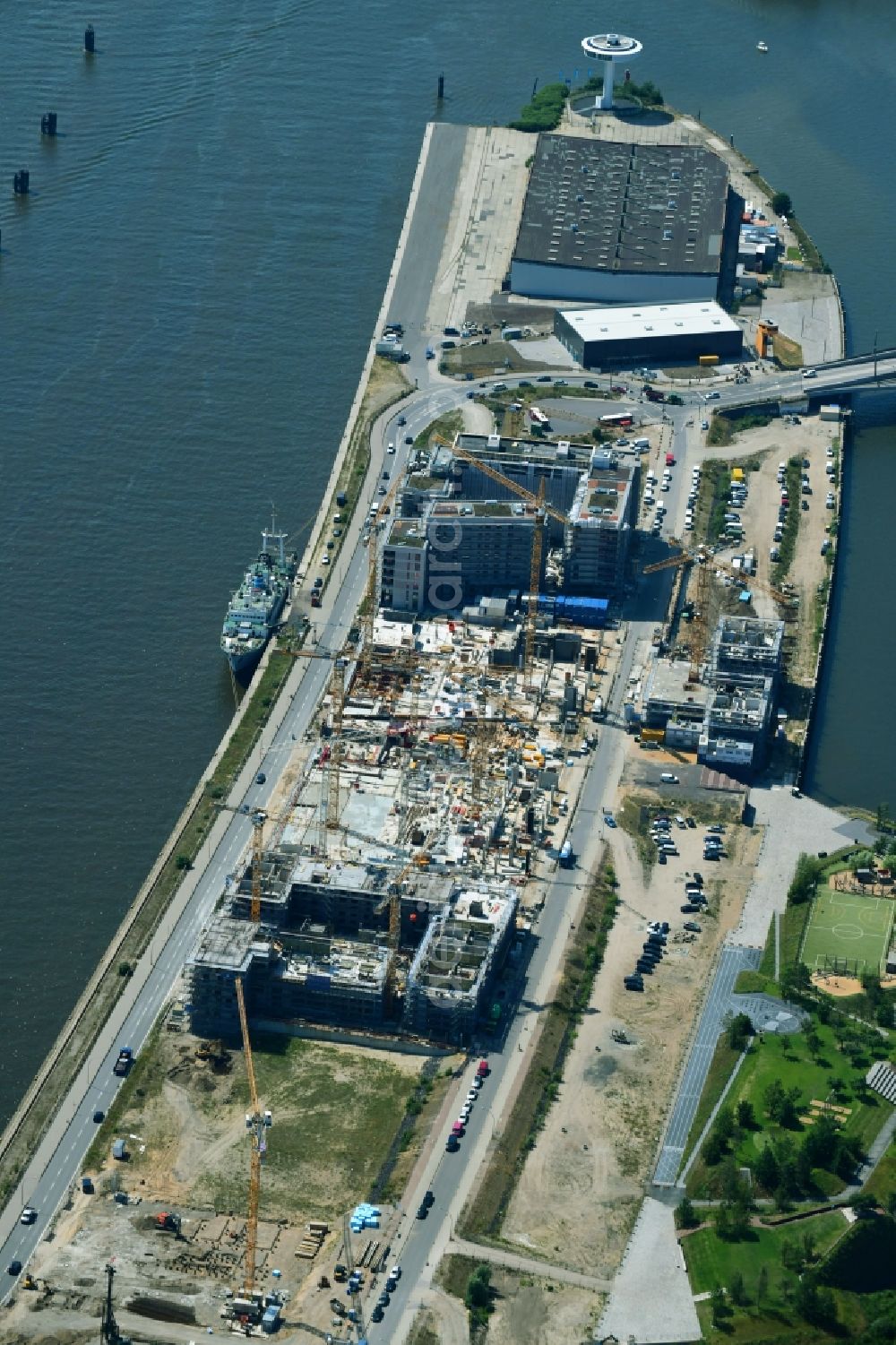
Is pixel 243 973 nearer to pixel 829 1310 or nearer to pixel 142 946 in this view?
pixel 142 946

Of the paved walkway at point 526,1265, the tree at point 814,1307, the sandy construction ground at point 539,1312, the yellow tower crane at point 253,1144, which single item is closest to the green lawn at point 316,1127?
the yellow tower crane at point 253,1144

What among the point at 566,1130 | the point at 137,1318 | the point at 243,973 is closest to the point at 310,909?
the point at 243,973

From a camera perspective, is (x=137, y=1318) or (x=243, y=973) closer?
(x=137, y=1318)

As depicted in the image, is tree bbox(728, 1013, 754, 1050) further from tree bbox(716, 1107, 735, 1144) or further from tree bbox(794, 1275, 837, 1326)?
tree bbox(794, 1275, 837, 1326)

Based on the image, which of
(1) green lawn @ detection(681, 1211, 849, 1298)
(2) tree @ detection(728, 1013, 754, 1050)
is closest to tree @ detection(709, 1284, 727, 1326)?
(1) green lawn @ detection(681, 1211, 849, 1298)

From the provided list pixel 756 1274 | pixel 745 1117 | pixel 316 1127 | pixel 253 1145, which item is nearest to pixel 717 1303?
pixel 756 1274

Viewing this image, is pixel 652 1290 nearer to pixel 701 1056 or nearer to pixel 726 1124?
pixel 726 1124

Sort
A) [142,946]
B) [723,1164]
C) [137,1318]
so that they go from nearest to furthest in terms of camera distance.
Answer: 1. [137,1318]
2. [723,1164]
3. [142,946]
